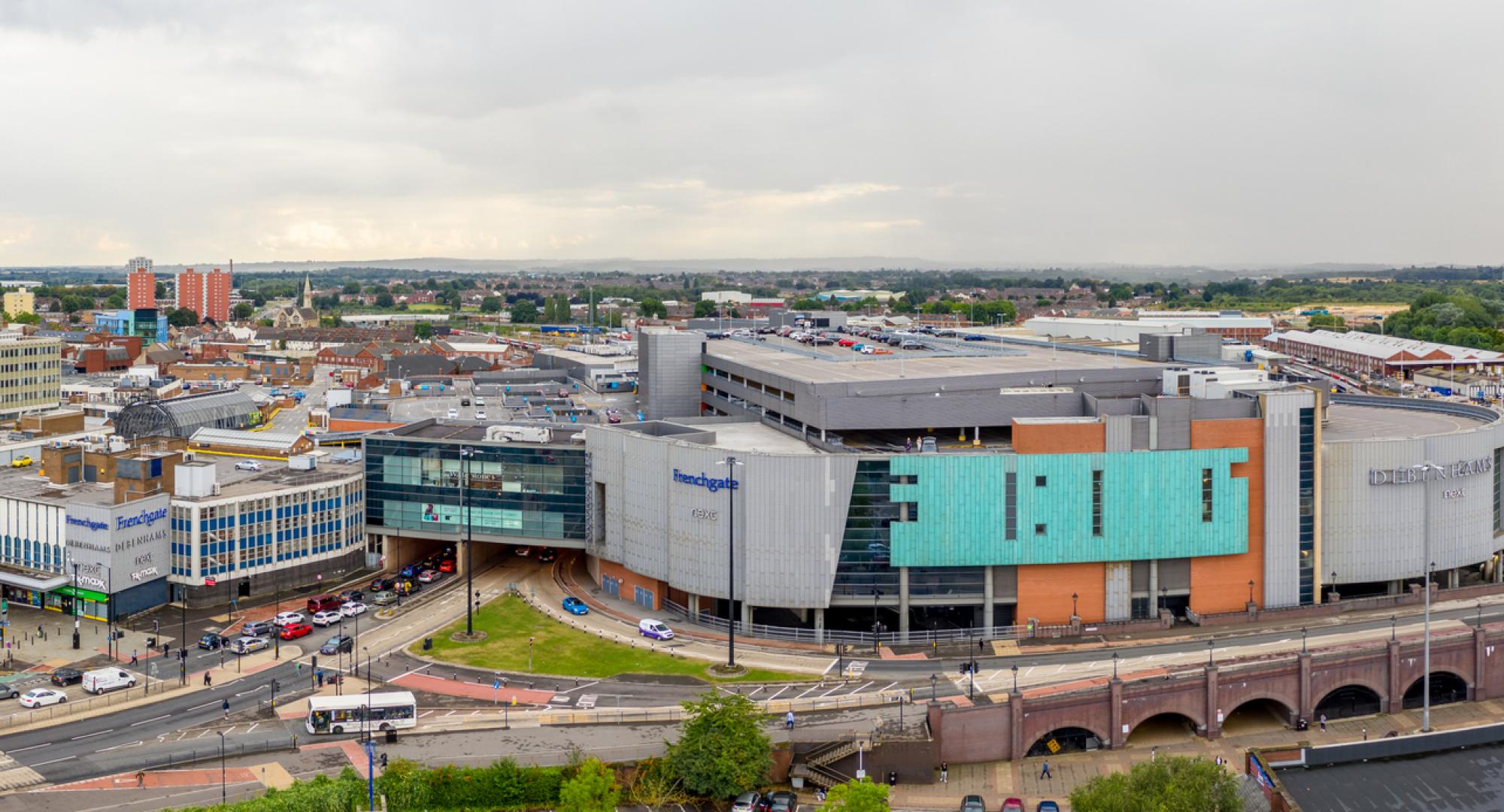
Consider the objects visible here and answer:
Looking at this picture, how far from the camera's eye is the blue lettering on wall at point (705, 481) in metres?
86.7

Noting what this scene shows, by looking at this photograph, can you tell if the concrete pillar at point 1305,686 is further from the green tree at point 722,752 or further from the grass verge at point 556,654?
the green tree at point 722,752

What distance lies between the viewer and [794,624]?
8775 centimetres

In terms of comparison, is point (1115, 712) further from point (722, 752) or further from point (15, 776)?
point (15, 776)

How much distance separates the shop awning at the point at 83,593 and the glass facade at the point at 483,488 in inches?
836

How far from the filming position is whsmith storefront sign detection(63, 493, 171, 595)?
87.9m

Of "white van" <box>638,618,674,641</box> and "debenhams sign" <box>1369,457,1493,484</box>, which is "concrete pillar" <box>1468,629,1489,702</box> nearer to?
"debenhams sign" <box>1369,457,1493,484</box>

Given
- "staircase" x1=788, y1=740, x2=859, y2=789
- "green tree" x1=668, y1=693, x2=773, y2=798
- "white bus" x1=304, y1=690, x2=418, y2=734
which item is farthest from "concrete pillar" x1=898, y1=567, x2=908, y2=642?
"white bus" x1=304, y1=690, x2=418, y2=734

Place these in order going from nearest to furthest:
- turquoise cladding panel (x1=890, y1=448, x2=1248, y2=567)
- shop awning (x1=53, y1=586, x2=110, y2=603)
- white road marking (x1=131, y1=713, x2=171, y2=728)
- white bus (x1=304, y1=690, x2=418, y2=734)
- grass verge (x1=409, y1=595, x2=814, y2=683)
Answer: white bus (x1=304, y1=690, x2=418, y2=734)
white road marking (x1=131, y1=713, x2=171, y2=728)
grass verge (x1=409, y1=595, x2=814, y2=683)
turquoise cladding panel (x1=890, y1=448, x2=1248, y2=567)
shop awning (x1=53, y1=586, x2=110, y2=603)

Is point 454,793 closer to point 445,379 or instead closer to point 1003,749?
point 1003,749

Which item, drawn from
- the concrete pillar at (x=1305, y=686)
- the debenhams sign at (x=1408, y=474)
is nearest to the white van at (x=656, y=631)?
the concrete pillar at (x=1305, y=686)

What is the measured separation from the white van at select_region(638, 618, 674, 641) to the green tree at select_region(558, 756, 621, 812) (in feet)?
77.5

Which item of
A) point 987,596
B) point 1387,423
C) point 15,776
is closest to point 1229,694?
point 987,596

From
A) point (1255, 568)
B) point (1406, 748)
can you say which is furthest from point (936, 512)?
point (1406, 748)

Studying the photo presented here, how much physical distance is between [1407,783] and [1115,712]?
55.3ft
